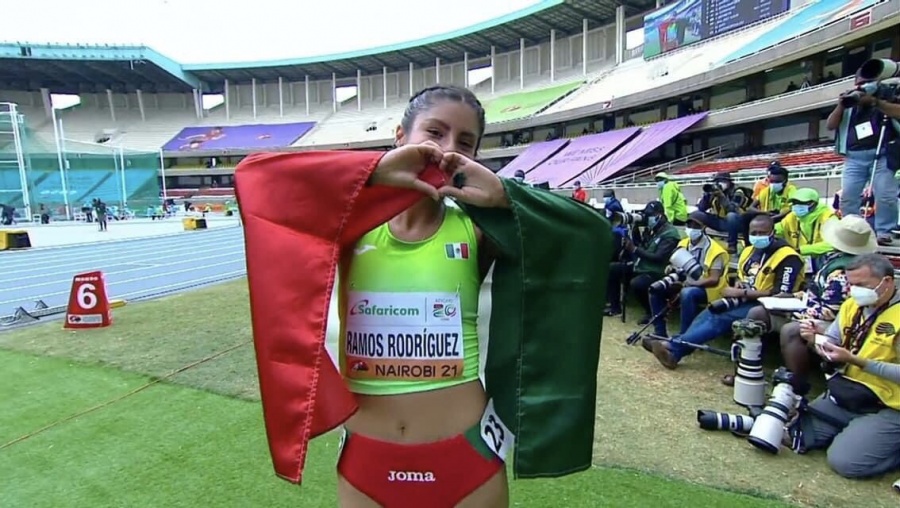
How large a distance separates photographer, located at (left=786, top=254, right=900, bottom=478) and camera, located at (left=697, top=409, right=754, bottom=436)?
10.3 inches

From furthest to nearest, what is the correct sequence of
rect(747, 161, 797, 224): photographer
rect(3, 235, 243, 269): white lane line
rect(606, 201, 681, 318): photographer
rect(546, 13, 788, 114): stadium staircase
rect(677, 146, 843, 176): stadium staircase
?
rect(546, 13, 788, 114): stadium staircase → rect(677, 146, 843, 176): stadium staircase → rect(3, 235, 243, 269): white lane line → rect(747, 161, 797, 224): photographer → rect(606, 201, 681, 318): photographer

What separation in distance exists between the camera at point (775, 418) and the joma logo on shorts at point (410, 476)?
2.92m

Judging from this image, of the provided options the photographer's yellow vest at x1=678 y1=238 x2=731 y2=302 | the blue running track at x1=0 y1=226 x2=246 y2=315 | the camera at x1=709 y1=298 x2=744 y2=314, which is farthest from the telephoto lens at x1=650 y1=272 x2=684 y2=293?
the blue running track at x1=0 y1=226 x2=246 y2=315

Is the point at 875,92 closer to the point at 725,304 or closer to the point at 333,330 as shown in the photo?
the point at 725,304

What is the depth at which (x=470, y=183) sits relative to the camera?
3.88 ft

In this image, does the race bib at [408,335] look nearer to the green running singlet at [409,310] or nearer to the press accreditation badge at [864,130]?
the green running singlet at [409,310]

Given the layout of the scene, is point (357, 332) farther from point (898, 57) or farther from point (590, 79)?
point (590, 79)

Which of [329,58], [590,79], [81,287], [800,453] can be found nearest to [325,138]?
[329,58]

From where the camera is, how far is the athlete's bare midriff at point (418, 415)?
128 cm

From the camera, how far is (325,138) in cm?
4956

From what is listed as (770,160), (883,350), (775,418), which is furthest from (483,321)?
(770,160)

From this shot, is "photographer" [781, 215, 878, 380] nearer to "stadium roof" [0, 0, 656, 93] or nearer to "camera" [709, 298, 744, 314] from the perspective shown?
"camera" [709, 298, 744, 314]

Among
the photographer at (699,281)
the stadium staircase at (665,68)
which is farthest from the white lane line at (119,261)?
the stadium staircase at (665,68)

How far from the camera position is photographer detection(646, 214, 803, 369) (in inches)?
185
